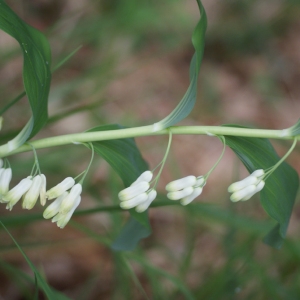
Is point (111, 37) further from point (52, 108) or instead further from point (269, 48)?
point (269, 48)

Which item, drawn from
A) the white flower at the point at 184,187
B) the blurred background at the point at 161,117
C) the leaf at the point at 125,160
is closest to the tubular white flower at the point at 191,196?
the white flower at the point at 184,187

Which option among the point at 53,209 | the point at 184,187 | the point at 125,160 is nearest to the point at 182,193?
the point at 184,187

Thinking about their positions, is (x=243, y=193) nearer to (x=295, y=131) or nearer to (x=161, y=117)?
(x=295, y=131)

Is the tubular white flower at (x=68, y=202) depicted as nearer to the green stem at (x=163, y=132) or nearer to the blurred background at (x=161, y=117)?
the green stem at (x=163, y=132)

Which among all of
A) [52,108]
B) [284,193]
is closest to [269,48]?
Result: [52,108]

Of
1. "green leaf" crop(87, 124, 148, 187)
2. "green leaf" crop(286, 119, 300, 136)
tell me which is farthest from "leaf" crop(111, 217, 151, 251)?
"green leaf" crop(286, 119, 300, 136)

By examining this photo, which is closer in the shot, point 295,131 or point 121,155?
point 295,131
